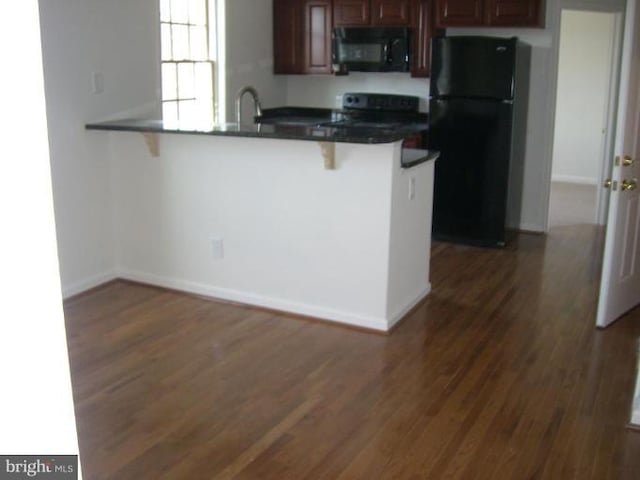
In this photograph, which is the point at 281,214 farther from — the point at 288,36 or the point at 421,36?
the point at 288,36

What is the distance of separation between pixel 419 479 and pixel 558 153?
275 inches

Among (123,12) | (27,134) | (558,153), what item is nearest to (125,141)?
(123,12)

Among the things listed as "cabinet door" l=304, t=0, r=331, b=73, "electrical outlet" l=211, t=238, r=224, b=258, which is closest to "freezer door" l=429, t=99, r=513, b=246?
"cabinet door" l=304, t=0, r=331, b=73

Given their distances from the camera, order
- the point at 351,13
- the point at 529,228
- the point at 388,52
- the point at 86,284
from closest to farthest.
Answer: the point at 86,284 → the point at 388,52 → the point at 351,13 → the point at 529,228

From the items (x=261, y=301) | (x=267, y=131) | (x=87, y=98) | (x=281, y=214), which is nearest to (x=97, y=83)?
(x=87, y=98)

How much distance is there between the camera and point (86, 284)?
176 inches

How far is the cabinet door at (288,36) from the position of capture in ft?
20.5

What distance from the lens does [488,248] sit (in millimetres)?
5613

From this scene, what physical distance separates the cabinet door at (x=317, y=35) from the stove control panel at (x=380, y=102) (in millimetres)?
385

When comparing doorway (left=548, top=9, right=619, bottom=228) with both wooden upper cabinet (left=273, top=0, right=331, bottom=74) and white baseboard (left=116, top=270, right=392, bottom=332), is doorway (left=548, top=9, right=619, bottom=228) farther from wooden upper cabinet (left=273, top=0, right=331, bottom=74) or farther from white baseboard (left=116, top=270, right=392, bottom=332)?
white baseboard (left=116, top=270, right=392, bottom=332)

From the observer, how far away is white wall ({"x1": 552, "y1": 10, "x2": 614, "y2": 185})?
8.00 m

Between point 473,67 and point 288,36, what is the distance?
1811 millimetres

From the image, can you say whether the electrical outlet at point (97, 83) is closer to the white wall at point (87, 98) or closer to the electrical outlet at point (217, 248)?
the white wall at point (87, 98)

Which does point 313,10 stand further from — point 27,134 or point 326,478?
point 27,134
